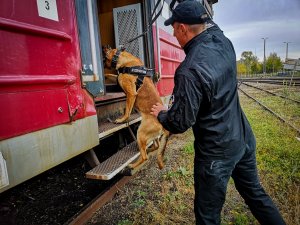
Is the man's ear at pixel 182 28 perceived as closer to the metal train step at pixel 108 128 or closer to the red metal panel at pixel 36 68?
the red metal panel at pixel 36 68

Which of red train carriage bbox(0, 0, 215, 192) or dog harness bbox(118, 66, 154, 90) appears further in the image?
dog harness bbox(118, 66, 154, 90)

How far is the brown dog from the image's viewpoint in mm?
3010

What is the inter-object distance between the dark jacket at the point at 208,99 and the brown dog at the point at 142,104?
122cm

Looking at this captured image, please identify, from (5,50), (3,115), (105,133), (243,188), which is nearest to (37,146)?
(3,115)

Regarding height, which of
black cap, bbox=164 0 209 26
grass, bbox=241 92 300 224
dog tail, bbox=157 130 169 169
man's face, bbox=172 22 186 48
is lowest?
grass, bbox=241 92 300 224

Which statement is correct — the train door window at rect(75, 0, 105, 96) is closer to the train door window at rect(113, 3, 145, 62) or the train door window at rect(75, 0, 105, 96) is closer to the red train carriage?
the red train carriage

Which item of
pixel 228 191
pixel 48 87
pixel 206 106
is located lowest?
pixel 228 191

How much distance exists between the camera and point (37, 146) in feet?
5.79

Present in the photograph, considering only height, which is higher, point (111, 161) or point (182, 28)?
point (182, 28)

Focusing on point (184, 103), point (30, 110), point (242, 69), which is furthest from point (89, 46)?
point (242, 69)

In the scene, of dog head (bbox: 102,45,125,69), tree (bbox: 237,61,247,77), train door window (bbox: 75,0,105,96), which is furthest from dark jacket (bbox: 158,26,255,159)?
tree (bbox: 237,61,247,77)

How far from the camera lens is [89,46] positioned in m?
2.52

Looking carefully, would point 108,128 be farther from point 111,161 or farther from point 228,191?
point 228,191

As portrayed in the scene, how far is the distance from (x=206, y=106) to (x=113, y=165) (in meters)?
1.24
